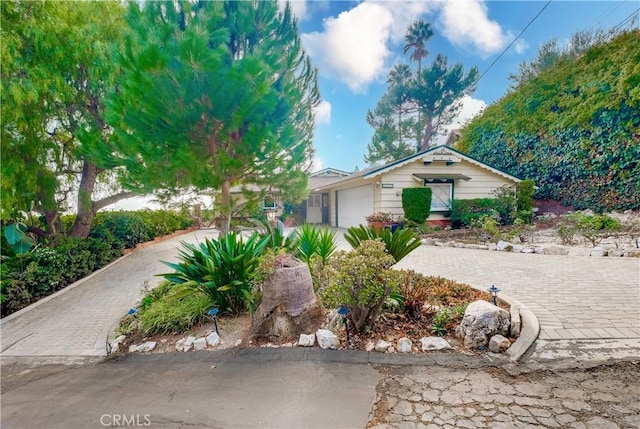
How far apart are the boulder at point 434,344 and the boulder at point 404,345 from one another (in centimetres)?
14

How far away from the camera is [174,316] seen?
153 inches

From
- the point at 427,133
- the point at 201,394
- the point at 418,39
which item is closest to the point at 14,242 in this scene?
the point at 201,394

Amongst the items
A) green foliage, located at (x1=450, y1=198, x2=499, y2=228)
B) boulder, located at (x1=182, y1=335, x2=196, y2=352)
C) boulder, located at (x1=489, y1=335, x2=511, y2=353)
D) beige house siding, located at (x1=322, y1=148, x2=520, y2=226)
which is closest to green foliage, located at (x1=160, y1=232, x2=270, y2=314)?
boulder, located at (x1=182, y1=335, x2=196, y2=352)

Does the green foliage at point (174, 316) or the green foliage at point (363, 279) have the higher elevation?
the green foliage at point (363, 279)

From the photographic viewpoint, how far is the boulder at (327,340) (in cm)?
315

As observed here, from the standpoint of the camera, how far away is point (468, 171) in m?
13.0

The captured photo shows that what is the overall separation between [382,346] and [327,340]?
605 millimetres

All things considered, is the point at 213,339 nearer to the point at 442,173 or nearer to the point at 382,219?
the point at 382,219

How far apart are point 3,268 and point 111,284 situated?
1.91m

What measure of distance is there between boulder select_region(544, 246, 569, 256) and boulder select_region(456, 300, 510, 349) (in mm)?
5671

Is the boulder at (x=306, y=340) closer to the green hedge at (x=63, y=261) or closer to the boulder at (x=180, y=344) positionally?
the boulder at (x=180, y=344)

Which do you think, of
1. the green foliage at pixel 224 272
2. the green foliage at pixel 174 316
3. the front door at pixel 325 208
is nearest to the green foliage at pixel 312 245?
the green foliage at pixel 224 272

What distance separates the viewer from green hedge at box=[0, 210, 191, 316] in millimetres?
5258

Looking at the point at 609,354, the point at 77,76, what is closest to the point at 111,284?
the point at 77,76
